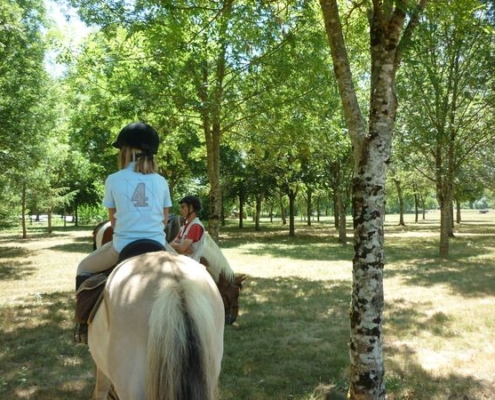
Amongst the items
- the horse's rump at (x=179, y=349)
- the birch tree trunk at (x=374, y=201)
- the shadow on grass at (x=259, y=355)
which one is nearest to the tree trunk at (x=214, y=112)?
the shadow on grass at (x=259, y=355)

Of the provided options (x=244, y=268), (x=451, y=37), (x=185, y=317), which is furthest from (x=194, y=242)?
(x=451, y=37)

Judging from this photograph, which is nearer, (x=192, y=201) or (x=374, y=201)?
(x=374, y=201)

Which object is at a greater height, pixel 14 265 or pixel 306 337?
pixel 14 265

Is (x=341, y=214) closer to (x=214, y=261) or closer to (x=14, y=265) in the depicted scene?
(x=14, y=265)

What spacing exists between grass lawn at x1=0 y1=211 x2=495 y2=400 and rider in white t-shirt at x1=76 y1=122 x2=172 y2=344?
2560mm

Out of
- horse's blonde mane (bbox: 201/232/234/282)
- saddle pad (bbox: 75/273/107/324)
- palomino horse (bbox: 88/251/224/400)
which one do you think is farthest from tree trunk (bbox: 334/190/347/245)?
palomino horse (bbox: 88/251/224/400)

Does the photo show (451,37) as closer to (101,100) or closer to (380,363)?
(101,100)

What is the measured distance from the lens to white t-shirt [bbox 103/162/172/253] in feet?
10.5

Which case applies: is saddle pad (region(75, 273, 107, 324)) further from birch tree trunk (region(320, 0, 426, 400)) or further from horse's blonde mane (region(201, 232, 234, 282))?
horse's blonde mane (region(201, 232, 234, 282))

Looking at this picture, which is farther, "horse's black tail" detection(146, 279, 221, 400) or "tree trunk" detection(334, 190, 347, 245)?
"tree trunk" detection(334, 190, 347, 245)

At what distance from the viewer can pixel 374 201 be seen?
4105 millimetres

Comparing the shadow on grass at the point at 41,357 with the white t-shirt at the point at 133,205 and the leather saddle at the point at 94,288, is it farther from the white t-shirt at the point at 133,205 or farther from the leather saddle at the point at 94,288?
the white t-shirt at the point at 133,205

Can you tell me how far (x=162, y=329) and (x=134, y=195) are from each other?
127cm

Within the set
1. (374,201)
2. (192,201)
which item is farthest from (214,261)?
(374,201)
